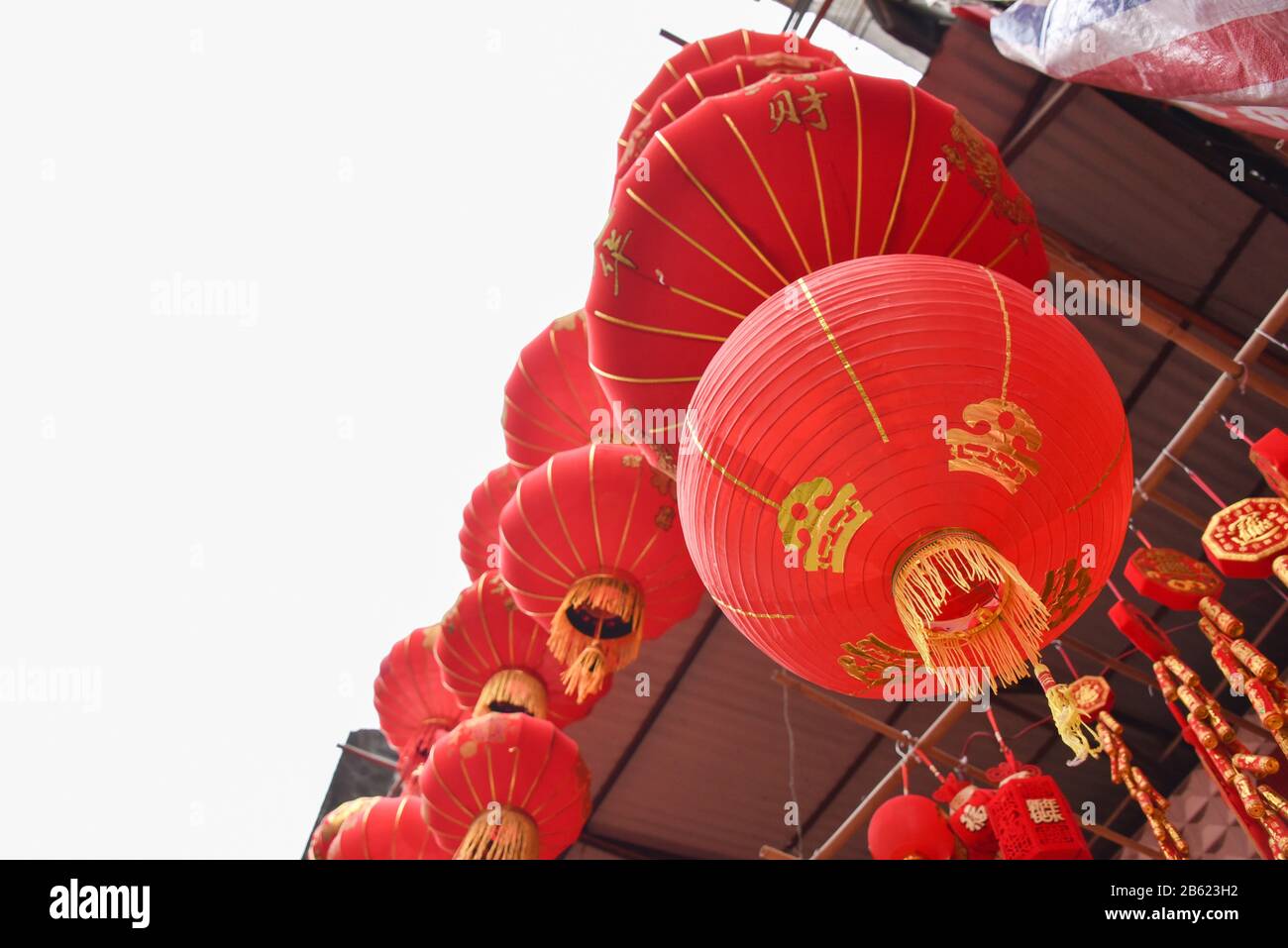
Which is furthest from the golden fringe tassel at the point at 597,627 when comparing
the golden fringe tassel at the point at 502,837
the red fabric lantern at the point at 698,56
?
the red fabric lantern at the point at 698,56

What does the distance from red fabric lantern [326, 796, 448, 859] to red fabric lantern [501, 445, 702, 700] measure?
1772mm

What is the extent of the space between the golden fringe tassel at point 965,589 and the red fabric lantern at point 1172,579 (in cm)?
230

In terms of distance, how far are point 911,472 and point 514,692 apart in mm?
3246

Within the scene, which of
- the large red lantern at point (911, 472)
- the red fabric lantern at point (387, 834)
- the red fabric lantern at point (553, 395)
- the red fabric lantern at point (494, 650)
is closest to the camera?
the large red lantern at point (911, 472)

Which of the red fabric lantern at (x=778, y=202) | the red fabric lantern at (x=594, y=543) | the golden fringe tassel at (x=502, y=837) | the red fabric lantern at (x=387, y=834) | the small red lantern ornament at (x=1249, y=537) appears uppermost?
the red fabric lantern at (x=778, y=202)

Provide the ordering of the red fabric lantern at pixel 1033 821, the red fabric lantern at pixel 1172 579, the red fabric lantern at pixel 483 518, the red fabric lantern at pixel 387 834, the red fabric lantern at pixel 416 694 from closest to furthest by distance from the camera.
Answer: the red fabric lantern at pixel 1033 821 < the red fabric lantern at pixel 1172 579 < the red fabric lantern at pixel 387 834 < the red fabric lantern at pixel 483 518 < the red fabric lantern at pixel 416 694

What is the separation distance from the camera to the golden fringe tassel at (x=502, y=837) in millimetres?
3908

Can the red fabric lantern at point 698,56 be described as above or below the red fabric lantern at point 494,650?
above

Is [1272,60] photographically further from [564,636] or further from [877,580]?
[564,636]

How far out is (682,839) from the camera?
7.77 m

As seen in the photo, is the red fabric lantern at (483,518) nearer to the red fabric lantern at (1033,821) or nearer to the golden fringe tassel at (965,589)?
the red fabric lantern at (1033,821)

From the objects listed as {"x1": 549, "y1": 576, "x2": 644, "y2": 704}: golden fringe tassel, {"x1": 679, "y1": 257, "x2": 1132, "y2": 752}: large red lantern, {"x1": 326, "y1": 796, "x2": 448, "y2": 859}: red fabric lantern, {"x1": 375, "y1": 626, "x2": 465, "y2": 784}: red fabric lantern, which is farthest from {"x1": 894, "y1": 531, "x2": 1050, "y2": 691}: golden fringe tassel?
{"x1": 375, "y1": 626, "x2": 465, "y2": 784}: red fabric lantern

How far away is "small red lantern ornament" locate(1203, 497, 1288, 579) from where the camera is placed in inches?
131

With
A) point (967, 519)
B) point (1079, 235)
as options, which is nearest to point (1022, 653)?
point (967, 519)
